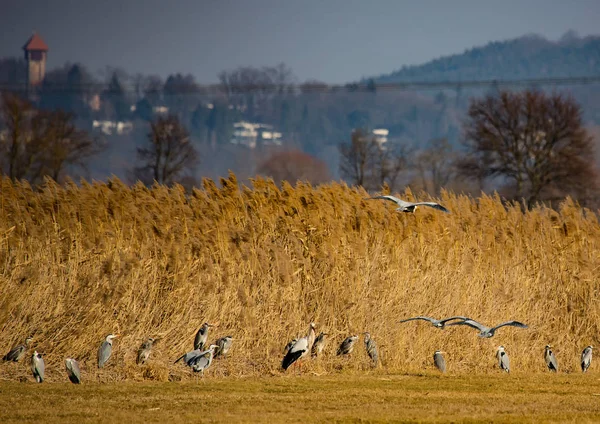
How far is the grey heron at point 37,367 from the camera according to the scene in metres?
13.5

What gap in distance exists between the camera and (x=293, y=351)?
561 inches

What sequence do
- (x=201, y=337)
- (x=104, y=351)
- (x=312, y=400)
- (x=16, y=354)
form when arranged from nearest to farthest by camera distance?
(x=312, y=400)
(x=16, y=354)
(x=104, y=351)
(x=201, y=337)

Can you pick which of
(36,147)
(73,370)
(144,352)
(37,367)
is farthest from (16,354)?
(36,147)

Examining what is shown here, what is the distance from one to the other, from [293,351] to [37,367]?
10.7 ft

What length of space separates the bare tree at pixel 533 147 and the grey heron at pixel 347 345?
157ft

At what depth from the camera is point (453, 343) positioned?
16.5 m

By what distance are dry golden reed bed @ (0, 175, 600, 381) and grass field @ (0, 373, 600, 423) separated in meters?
1.01

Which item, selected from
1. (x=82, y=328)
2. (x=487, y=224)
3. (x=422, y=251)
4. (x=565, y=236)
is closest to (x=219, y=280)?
(x=82, y=328)

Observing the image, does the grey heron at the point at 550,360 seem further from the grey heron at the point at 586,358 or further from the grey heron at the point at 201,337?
the grey heron at the point at 201,337

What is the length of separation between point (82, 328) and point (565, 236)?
8.56m

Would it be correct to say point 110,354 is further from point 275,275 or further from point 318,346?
point 275,275

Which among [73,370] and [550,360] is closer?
[73,370]

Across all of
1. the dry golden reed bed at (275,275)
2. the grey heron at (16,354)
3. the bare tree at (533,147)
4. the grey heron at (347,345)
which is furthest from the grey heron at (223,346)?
the bare tree at (533,147)

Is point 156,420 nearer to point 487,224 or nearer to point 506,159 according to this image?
point 487,224
